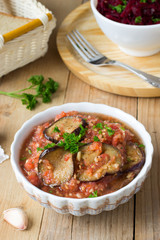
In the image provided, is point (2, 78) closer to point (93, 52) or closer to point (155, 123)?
point (93, 52)

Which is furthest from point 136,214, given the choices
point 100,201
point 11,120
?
point 11,120

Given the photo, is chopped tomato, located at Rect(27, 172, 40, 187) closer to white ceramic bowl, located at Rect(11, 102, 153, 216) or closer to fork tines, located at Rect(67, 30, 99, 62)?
white ceramic bowl, located at Rect(11, 102, 153, 216)

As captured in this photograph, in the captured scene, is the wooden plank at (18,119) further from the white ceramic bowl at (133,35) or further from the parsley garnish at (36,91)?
the white ceramic bowl at (133,35)

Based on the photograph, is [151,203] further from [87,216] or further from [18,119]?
[18,119]

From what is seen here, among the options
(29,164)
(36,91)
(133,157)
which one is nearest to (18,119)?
(36,91)

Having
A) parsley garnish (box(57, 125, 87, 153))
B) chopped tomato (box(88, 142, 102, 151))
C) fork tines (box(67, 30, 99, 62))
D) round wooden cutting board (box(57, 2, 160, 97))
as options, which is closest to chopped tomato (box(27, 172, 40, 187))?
parsley garnish (box(57, 125, 87, 153))
